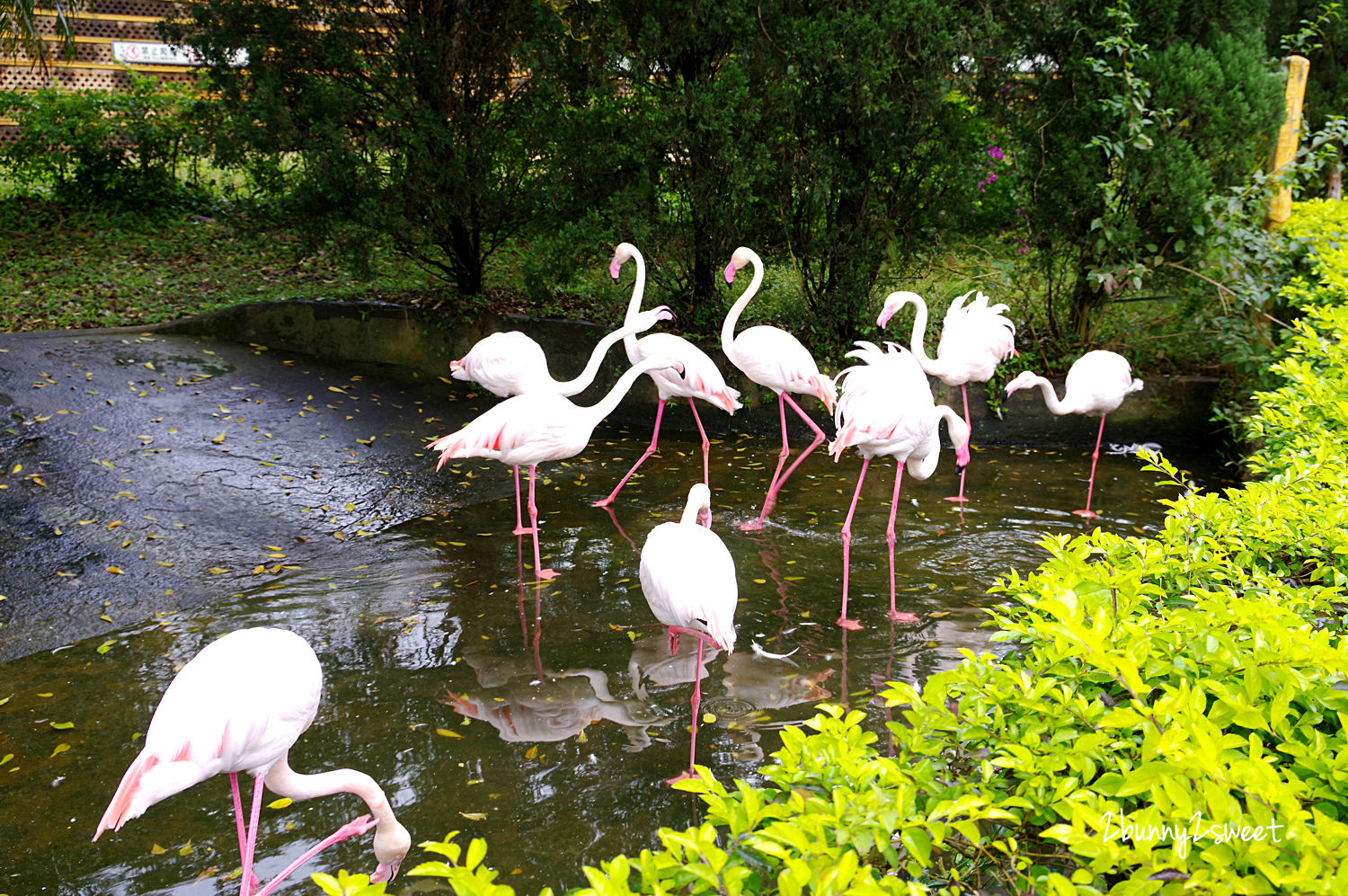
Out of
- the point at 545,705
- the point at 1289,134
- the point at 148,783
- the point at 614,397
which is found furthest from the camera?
the point at 1289,134

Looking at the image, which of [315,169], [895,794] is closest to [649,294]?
[315,169]

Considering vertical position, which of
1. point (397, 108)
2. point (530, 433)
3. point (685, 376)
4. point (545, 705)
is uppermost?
point (397, 108)

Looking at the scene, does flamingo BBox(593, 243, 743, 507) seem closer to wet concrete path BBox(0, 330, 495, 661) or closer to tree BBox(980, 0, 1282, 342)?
wet concrete path BBox(0, 330, 495, 661)

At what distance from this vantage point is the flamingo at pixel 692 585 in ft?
11.1

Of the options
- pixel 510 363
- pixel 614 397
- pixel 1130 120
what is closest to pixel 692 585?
pixel 614 397

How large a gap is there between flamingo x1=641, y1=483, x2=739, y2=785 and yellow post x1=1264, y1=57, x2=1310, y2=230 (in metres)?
6.67

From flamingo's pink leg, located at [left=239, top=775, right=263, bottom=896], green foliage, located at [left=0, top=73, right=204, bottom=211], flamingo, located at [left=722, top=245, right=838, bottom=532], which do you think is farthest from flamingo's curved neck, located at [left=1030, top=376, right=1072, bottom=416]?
green foliage, located at [left=0, top=73, right=204, bottom=211]

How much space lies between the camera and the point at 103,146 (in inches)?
498

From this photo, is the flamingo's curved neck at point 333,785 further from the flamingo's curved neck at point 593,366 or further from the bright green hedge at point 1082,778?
the flamingo's curved neck at point 593,366

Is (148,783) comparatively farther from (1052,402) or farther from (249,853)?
(1052,402)

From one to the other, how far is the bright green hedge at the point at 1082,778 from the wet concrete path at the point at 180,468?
12.8 feet

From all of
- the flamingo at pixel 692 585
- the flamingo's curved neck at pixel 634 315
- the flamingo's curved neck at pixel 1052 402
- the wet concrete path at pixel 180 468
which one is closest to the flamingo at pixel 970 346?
the flamingo's curved neck at pixel 1052 402

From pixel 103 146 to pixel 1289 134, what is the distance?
1410 cm

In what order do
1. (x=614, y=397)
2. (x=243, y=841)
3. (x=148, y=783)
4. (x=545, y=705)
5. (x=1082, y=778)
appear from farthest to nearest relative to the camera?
(x=614, y=397) → (x=545, y=705) → (x=243, y=841) → (x=148, y=783) → (x=1082, y=778)
